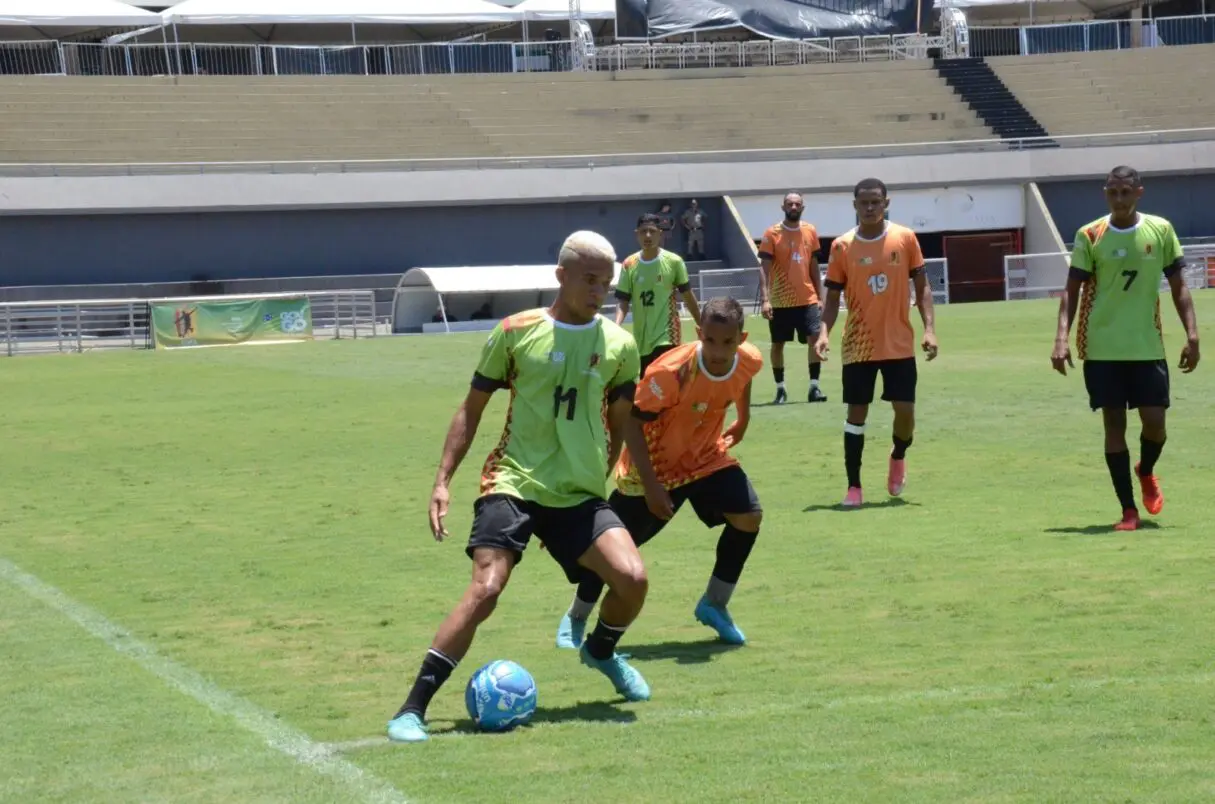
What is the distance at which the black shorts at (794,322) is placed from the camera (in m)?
18.6

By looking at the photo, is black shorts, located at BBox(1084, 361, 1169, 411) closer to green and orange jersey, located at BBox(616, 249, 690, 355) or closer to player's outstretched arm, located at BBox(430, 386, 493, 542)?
player's outstretched arm, located at BBox(430, 386, 493, 542)

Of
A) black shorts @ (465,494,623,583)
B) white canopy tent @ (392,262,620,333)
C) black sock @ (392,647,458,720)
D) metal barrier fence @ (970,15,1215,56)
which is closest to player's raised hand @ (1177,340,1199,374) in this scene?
black shorts @ (465,494,623,583)

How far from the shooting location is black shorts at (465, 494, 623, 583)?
20.6ft

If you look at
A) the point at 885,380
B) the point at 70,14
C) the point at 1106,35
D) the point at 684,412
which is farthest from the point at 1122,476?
the point at 1106,35

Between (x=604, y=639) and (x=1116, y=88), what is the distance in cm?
4948

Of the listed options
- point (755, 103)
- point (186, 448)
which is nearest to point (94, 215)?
point (755, 103)

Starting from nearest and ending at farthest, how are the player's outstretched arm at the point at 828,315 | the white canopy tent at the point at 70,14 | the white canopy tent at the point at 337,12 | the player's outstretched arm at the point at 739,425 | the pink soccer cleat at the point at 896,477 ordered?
1. the player's outstretched arm at the point at 739,425
2. the player's outstretched arm at the point at 828,315
3. the pink soccer cleat at the point at 896,477
4. the white canopy tent at the point at 70,14
5. the white canopy tent at the point at 337,12

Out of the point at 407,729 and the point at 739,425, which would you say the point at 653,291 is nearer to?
the point at 739,425

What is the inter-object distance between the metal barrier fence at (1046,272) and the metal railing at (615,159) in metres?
6.99

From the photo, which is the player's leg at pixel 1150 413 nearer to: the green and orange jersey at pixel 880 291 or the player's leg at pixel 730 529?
the green and orange jersey at pixel 880 291

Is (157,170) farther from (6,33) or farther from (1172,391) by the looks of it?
(1172,391)

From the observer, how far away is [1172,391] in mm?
18172

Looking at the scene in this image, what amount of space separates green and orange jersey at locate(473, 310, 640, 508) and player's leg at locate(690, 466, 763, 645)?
1.32 meters

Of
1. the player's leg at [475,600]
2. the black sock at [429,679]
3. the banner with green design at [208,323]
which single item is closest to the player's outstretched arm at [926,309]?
the player's leg at [475,600]
